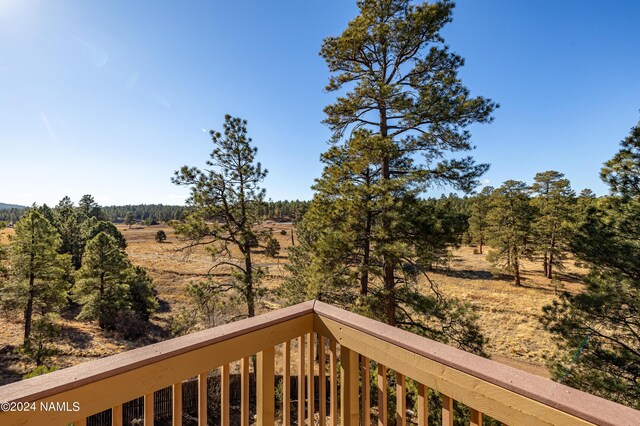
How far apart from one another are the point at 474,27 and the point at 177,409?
822cm

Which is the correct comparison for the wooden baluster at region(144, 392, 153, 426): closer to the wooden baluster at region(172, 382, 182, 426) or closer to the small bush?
the wooden baluster at region(172, 382, 182, 426)

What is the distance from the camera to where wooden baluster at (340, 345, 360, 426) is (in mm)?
1362

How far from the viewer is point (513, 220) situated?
20.2 metres

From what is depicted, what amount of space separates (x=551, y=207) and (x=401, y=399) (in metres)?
23.3

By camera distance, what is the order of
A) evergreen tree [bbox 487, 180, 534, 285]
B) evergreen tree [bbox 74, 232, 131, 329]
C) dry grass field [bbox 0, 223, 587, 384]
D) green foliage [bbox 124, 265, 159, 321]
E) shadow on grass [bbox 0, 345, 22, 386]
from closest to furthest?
shadow on grass [bbox 0, 345, 22, 386] < dry grass field [bbox 0, 223, 587, 384] < evergreen tree [bbox 74, 232, 131, 329] < green foliage [bbox 124, 265, 159, 321] < evergreen tree [bbox 487, 180, 534, 285]

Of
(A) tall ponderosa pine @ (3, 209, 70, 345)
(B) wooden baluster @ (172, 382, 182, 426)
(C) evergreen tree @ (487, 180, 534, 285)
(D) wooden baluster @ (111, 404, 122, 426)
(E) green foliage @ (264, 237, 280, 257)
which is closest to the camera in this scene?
(D) wooden baluster @ (111, 404, 122, 426)

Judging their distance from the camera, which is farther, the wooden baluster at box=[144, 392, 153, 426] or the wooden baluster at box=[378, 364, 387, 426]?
the wooden baluster at box=[378, 364, 387, 426]

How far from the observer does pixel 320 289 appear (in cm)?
666

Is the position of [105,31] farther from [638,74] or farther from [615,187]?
[615,187]

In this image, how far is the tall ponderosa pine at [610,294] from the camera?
578 centimetres

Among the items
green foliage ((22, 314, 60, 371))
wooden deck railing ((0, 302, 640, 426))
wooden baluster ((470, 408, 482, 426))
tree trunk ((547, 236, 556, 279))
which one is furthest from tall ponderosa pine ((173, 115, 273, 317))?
tree trunk ((547, 236, 556, 279))

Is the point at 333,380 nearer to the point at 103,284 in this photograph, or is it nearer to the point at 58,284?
the point at 58,284

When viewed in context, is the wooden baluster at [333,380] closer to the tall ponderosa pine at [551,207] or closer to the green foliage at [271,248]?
the green foliage at [271,248]

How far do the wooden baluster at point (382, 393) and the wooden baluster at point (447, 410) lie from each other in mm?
249
